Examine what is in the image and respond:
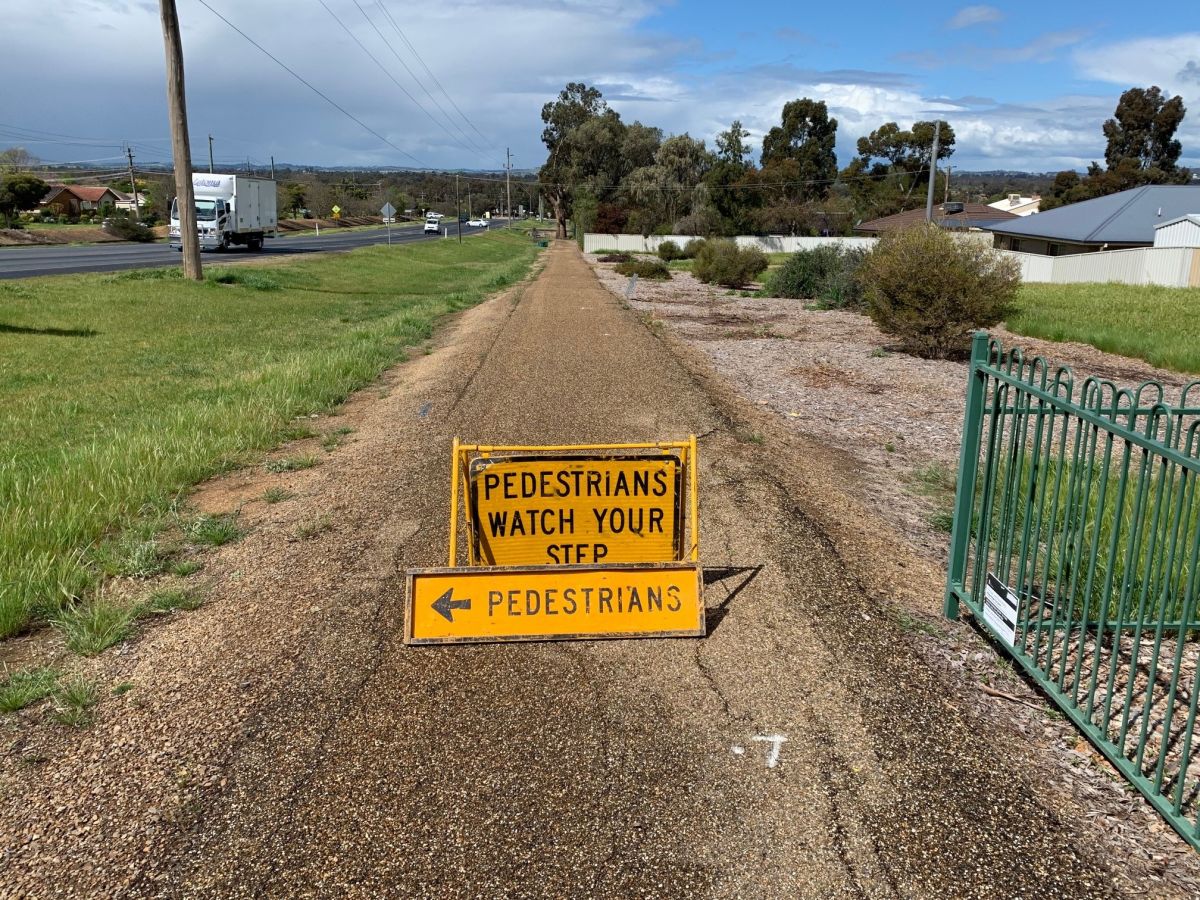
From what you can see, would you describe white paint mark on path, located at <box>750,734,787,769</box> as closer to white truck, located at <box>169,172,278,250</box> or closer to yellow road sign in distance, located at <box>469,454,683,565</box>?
yellow road sign in distance, located at <box>469,454,683,565</box>

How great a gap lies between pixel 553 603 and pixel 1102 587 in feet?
8.62

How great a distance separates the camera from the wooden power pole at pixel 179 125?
25344 millimetres

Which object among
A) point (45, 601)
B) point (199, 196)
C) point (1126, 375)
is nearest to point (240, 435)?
point (45, 601)

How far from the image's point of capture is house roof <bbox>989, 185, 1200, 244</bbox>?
52750mm

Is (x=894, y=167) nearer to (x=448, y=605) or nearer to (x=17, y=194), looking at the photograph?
(x=17, y=194)

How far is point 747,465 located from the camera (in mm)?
8586

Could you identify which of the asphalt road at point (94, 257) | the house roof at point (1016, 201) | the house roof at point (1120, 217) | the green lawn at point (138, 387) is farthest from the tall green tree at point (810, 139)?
the green lawn at point (138, 387)

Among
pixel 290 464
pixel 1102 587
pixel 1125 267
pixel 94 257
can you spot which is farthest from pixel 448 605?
pixel 1125 267

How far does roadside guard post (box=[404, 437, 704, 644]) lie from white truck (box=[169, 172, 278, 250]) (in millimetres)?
43665

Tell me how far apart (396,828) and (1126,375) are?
1653 cm

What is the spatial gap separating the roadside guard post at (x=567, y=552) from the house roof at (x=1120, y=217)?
5462 centimetres

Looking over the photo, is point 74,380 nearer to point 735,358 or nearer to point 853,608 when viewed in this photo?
point 735,358

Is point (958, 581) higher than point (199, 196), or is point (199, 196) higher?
point (199, 196)

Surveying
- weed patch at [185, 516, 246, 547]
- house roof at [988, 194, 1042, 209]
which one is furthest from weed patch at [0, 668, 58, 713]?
house roof at [988, 194, 1042, 209]
